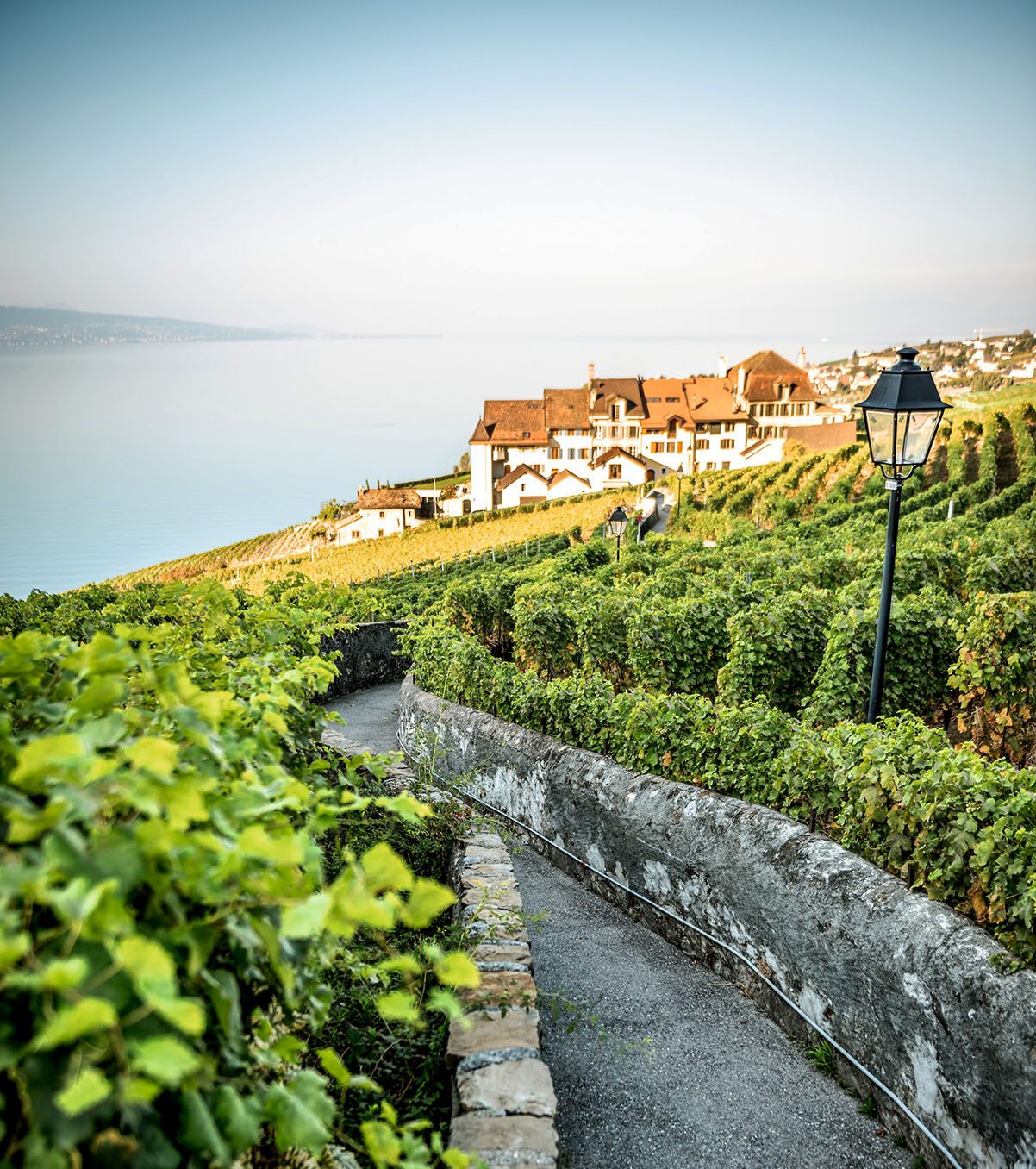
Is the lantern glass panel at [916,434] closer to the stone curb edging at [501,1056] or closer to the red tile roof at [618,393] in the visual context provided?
the stone curb edging at [501,1056]

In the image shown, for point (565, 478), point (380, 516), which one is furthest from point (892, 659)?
point (380, 516)

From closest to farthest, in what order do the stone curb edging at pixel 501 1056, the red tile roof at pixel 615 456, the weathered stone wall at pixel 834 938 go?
the stone curb edging at pixel 501 1056, the weathered stone wall at pixel 834 938, the red tile roof at pixel 615 456

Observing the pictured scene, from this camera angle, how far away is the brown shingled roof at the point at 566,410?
3243 inches

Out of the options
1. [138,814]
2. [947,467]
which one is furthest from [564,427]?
[138,814]

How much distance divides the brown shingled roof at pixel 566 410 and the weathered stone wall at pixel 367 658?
67.9m

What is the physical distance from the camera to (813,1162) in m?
4.32

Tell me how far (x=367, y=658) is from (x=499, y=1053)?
12.8 metres

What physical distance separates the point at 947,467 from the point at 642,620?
34.3 m

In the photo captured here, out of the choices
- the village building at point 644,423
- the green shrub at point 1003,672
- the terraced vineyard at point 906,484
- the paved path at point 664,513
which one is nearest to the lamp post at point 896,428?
the green shrub at point 1003,672

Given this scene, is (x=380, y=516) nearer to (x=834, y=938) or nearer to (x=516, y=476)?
(x=516, y=476)

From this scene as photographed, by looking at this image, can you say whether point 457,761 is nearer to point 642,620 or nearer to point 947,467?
point 642,620

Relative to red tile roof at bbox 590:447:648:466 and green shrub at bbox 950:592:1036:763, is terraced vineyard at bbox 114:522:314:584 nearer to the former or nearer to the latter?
red tile roof at bbox 590:447:648:466

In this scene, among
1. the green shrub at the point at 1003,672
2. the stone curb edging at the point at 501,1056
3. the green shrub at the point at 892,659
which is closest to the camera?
the stone curb edging at the point at 501,1056

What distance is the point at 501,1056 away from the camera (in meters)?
3.85
